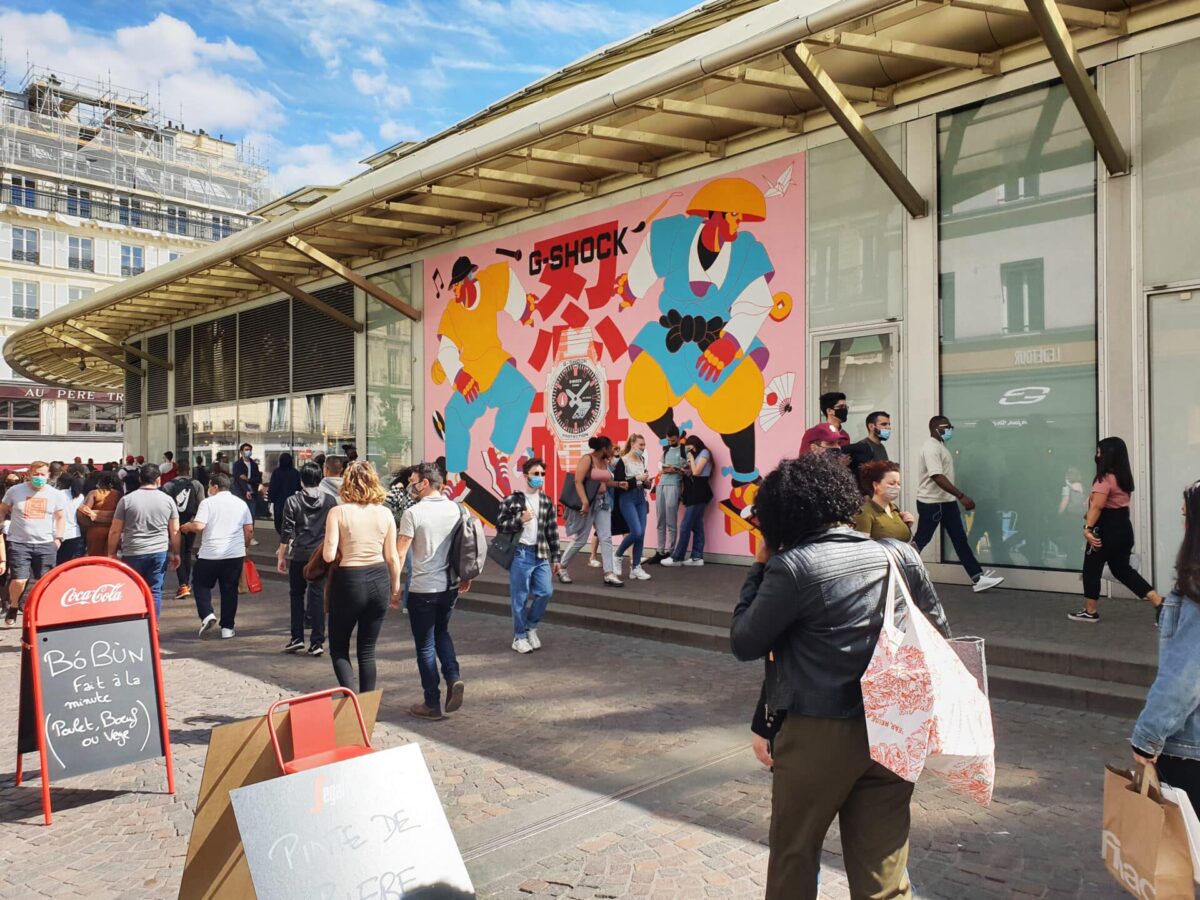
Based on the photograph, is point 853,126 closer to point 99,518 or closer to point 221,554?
point 221,554

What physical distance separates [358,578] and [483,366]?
933 centimetres

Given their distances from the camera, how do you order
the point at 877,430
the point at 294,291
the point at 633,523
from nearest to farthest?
the point at 877,430 < the point at 633,523 < the point at 294,291

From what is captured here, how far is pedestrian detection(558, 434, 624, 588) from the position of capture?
9.84 meters

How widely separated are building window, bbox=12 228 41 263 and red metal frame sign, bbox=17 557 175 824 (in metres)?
52.8

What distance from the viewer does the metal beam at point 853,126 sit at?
8.13m

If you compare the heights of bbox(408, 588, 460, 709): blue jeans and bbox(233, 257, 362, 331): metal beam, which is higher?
bbox(233, 257, 362, 331): metal beam

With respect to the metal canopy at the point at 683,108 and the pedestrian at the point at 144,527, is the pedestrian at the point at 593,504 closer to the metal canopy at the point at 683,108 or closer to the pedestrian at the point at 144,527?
the metal canopy at the point at 683,108

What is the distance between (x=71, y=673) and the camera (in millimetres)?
4637

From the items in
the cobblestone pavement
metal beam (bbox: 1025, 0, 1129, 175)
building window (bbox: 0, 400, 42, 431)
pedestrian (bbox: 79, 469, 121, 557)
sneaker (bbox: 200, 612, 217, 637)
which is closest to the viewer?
the cobblestone pavement

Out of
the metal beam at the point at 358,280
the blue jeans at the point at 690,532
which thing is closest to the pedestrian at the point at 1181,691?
the blue jeans at the point at 690,532

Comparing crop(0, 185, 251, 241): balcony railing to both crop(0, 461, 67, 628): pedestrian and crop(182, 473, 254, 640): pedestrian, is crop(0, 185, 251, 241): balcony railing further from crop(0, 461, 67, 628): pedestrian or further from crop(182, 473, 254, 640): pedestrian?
crop(182, 473, 254, 640): pedestrian

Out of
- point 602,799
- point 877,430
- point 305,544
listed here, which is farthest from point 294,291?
point 602,799

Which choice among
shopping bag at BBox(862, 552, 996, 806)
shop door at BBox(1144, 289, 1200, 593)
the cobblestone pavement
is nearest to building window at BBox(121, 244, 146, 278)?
the cobblestone pavement

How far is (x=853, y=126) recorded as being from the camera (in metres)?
8.79
